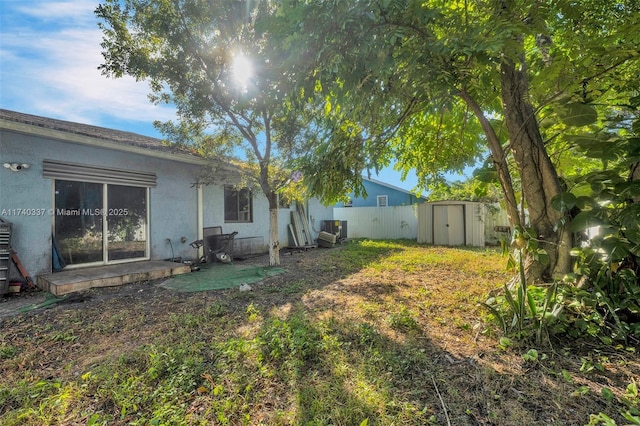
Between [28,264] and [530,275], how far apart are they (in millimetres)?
7847

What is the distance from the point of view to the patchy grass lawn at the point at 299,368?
1831mm

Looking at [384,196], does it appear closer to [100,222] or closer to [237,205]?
[237,205]

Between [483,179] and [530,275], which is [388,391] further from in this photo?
[483,179]

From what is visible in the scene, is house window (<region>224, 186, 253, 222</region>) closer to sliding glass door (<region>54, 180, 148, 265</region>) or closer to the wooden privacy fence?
sliding glass door (<region>54, 180, 148, 265</region>)

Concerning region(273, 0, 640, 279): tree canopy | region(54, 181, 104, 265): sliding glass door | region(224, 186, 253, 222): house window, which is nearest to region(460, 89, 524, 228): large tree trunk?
region(273, 0, 640, 279): tree canopy

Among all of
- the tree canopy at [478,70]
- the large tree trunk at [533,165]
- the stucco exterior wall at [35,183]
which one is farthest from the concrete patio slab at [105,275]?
the large tree trunk at [533,165]

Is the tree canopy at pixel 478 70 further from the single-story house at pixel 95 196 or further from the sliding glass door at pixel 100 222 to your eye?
the sliding glass door at pixel 100 222

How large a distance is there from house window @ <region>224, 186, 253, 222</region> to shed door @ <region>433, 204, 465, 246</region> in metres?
7.54

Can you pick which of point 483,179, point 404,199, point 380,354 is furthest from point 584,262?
point 404,199

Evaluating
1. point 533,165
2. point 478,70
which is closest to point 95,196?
point 478,70

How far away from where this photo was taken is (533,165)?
3.29 m

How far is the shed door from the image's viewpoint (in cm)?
1132

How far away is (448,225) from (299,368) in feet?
34.9

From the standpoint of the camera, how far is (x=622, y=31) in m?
2.28
